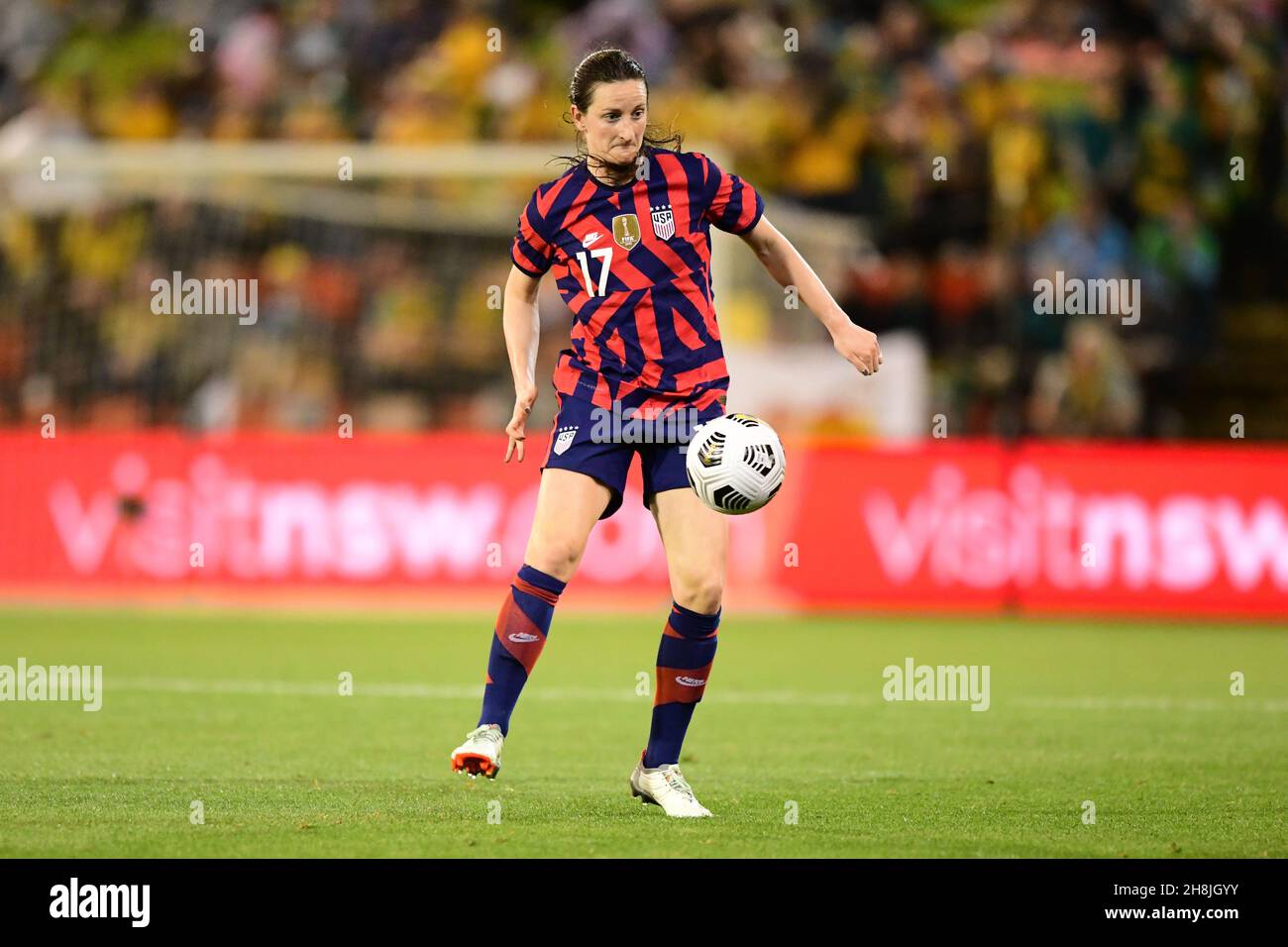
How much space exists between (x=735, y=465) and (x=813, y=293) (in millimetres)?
743

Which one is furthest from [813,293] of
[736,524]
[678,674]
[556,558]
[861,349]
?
[736,524]

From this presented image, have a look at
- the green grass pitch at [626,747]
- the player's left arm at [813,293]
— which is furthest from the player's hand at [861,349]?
the green grass pitch at [626,747]

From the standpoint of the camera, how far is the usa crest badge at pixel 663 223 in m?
6.34

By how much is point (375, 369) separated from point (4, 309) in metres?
3.28

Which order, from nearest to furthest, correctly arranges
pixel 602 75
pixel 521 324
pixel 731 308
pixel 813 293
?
pixel 602 75 → pixel 813 293 → pixel 521 324 → pixel 731 308

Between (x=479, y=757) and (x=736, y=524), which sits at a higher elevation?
(x=736, y=524)

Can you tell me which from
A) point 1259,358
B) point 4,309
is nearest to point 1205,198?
point 1259,358

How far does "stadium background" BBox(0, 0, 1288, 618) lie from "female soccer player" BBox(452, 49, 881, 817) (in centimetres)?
787

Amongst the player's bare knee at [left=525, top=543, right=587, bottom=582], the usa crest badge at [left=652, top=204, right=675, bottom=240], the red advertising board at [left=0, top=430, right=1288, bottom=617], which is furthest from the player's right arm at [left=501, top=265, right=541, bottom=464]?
the red advertising board at [left=0, top=430, right=1288, bottom=617]

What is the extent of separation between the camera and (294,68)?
19.3 metres

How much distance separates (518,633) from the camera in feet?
20.7

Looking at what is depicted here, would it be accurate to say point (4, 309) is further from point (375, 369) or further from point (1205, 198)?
point (1205, 198)

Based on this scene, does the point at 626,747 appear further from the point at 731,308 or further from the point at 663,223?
the point at 731,308

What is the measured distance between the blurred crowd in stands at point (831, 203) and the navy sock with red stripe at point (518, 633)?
9.48 meters
